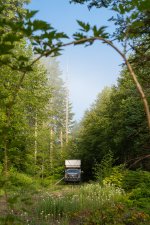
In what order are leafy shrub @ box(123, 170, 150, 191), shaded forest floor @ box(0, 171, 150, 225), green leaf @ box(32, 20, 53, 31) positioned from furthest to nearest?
leafy shrub @ box(123, 170, 150, 191), shaded forest floor @ box(0, 171, 150, 225), green leaf @ box(32, 20, 53, 31)

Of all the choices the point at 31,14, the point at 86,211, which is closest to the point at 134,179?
the point at 86,211

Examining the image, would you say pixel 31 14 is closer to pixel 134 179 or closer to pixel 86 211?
pixel 86 211

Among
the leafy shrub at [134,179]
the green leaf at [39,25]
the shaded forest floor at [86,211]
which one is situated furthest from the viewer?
the leafy shrub at [134,179]

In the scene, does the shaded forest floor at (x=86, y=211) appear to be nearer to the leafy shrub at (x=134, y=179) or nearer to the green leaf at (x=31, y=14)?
the leafy shrub at (x=134, y=179)

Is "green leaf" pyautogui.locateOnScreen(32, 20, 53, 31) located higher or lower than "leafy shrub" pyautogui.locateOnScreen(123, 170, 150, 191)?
higher

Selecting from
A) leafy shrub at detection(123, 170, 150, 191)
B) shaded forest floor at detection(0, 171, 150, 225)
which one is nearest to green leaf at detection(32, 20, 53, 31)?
shaded forest floor at detection(0, 171, 150, 225)

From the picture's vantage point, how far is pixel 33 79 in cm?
2644

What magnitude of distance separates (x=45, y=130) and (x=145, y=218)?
2379 cm

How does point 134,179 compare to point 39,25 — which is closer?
point 39,25

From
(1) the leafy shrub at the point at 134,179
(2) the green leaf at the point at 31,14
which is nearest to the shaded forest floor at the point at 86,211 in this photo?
(1) the leafy shrub at the point at 134,179

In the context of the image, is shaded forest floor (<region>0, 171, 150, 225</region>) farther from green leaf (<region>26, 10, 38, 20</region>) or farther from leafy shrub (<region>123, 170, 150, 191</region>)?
green leaf (<region>26, 10, 38, 20</region>)

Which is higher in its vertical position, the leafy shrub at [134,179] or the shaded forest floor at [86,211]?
the leafy shrub at [134,179]

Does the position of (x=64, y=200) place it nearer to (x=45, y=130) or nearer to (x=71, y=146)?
(x=45, y=130)

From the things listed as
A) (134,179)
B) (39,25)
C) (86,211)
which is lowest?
(86,211)
